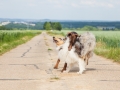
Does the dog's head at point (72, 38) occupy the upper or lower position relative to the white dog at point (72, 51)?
upper

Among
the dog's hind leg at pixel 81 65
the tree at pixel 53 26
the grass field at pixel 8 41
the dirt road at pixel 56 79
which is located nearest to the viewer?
the dirt road at pixel 56 79

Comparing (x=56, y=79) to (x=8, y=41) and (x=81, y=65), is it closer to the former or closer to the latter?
Result: (x=81, y=65)

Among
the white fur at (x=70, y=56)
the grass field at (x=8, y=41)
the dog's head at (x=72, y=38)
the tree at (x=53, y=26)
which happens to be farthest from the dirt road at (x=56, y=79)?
the tree at (x=53, y=26)

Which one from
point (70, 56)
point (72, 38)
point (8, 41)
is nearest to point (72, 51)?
point (70, 56)

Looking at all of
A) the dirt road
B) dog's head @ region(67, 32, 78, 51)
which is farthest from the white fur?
the dirt road

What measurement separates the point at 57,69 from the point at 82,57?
174cm

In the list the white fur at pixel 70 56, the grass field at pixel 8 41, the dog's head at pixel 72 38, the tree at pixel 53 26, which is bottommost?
the tree at pixel 53 26

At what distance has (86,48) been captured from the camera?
1112 centimetres

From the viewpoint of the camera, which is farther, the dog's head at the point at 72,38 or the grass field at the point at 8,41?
the grass field at the point at 8,41

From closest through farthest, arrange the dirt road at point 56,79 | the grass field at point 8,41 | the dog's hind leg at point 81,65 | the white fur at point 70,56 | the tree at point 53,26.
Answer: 1. the dirt road at point 56,79
2. the white fur at point 70,56
3. the dog's hind leg at point 81,65
4. the grass field at point 8,41
5. the tree at point 53,26

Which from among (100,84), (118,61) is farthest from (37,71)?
(118,61)

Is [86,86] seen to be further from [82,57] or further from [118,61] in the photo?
[118,61]

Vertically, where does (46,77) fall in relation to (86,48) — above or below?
below

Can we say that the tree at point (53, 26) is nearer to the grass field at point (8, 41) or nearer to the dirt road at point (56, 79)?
the grass field at point (8, 41)
